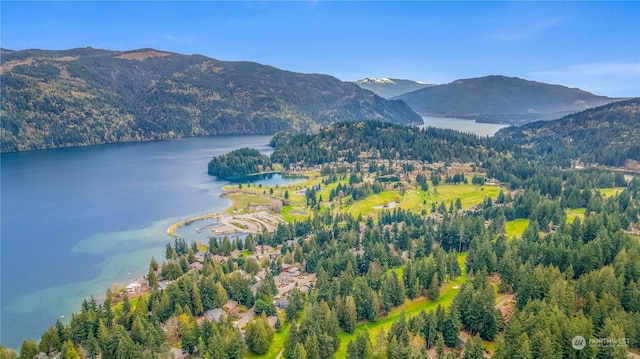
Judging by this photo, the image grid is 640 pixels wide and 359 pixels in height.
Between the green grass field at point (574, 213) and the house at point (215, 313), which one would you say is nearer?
the house at point (215, 313)

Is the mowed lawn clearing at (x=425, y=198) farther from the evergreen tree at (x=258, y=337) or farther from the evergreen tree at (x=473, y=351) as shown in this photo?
the evergreen tree at (x=473, y=351)

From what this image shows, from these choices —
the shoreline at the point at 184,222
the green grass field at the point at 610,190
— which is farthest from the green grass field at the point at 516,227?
the shoreline at the point at 184,222

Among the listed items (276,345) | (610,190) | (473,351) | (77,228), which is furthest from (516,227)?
(77,228)

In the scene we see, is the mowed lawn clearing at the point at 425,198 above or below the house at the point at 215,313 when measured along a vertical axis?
above

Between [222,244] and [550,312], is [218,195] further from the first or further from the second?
[550,312]

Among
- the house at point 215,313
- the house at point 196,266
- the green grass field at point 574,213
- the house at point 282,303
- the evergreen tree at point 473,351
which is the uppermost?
the green grass field at point 574,213

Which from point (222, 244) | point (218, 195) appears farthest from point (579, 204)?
point (218, 195)
